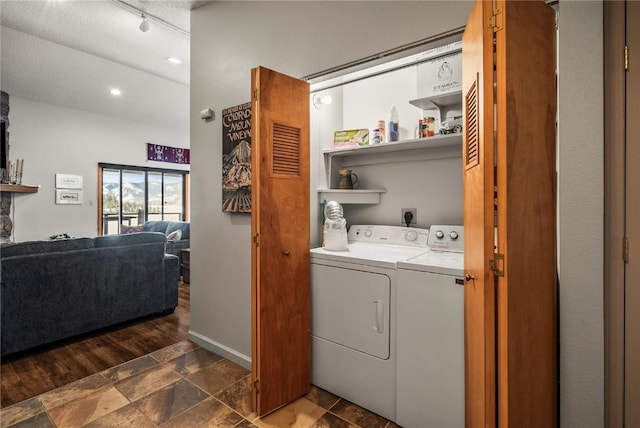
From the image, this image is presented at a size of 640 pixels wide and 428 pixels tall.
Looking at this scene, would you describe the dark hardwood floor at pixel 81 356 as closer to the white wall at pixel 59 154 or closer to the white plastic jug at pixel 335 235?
the white plastic jug at pixel 335 235

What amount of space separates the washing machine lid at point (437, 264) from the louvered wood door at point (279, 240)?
2.26ft

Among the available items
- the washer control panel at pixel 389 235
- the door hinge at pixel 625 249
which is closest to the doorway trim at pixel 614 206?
the door hinge at pixel 625 249

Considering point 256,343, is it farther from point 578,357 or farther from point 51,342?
point 51,342

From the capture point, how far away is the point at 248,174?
7.88ft

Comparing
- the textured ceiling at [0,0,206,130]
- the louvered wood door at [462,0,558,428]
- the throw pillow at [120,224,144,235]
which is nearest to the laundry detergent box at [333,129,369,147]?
the louvered wood door at [462,0,558,428]

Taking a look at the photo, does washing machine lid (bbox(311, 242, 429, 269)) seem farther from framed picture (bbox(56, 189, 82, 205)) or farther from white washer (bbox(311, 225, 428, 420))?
framed picture (bbox(56, 189, 82, 205))

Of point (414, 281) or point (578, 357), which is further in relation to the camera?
point (414, 281)

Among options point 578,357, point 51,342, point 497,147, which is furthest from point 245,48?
point 51,342

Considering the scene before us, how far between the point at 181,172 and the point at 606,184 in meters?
8.17

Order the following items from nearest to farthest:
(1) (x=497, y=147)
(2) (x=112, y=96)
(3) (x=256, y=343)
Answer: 1. (1) (x=497, y=147)
2. (3) (x=256, y=343)
3. (2) (x=112, y=96)

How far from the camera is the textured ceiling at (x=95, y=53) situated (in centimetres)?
297

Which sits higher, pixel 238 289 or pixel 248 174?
pixel 248 174

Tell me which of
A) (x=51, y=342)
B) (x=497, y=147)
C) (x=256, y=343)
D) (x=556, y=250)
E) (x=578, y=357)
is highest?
(x=497, y=147)

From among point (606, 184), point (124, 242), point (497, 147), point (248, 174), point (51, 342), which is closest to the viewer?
point (497, 147)
